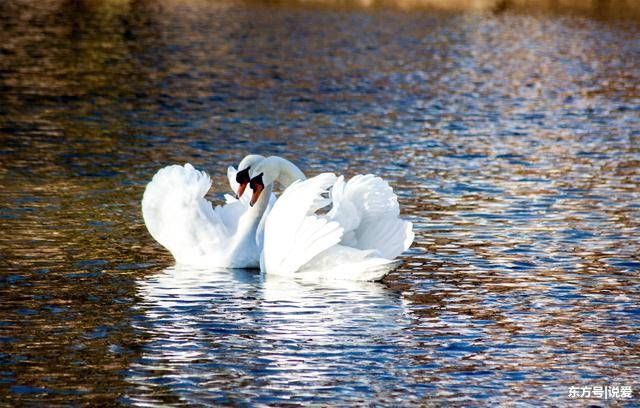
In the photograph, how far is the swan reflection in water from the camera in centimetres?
1176

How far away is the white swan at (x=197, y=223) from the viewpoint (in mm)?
16562

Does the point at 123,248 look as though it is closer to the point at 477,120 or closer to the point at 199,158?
the point at 199,158

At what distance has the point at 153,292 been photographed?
15.2 meters

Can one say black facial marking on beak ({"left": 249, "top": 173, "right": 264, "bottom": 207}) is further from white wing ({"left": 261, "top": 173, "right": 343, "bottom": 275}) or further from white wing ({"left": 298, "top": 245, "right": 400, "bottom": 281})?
white wing ({"left": 298, "top": 245, "right": 400, "bottom": 281})

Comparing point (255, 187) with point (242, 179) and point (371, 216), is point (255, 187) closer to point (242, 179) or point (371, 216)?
point (242, 179)

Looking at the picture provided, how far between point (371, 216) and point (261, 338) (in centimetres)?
298

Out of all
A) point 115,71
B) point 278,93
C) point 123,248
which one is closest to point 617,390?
point 123,248

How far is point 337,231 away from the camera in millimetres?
15219

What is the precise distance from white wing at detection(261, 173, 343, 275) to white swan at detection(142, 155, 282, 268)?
66cm

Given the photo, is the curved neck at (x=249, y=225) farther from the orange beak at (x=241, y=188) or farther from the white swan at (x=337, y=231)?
the white swan at (x=337, y=231)

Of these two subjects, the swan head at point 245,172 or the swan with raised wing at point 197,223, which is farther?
the swan head at point 245,172

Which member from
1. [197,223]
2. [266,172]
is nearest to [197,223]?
[197,223]

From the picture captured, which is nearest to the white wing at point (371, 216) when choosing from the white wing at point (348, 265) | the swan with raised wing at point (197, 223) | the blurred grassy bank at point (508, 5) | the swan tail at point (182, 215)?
the white wing at point (348, 265)

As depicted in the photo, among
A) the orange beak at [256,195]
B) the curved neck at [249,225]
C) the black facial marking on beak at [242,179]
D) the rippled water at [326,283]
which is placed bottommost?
the rippled water at [326,283]
